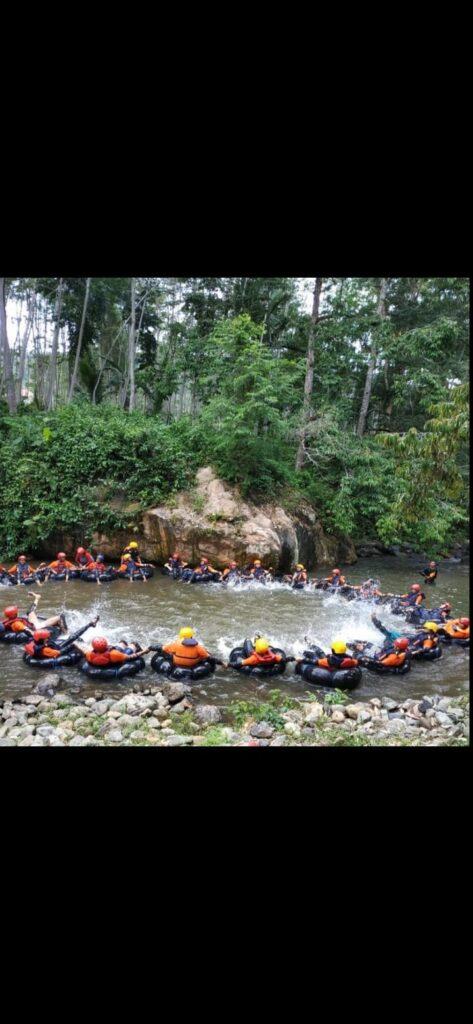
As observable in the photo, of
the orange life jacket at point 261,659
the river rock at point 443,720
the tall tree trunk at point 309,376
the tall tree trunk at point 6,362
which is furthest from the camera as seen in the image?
the tall tree trunk at point 6,362

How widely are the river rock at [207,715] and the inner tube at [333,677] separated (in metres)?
1.71

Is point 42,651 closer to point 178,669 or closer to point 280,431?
point 178,669

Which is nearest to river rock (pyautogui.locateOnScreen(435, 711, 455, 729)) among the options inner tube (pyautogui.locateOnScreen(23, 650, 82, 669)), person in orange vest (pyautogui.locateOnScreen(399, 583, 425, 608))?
person in orange vest (pyautogui.locateOnScreen(399, 583, 425, 608))

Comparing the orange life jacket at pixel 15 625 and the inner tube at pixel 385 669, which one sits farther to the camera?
the orange life jacket at pixel 15 625

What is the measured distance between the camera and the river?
273 inches

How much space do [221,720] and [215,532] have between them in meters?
7.87

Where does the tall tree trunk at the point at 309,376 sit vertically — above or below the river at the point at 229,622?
above

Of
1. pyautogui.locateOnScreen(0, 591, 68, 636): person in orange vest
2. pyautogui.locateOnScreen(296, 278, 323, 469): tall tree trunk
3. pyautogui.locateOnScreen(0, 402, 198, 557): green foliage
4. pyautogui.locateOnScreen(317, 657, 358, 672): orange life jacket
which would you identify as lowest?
pyautogui.locateOnScreen(317, 657, 358, 672): orange life jacket

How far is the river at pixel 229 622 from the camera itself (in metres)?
6.94

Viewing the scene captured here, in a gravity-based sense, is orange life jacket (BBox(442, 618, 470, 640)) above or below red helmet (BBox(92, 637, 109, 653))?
below

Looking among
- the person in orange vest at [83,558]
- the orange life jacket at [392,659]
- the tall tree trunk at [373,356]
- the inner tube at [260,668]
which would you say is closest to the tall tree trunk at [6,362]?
the person in orange vest at [83,558]

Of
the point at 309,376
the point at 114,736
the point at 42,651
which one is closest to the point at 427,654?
the point at 114,736

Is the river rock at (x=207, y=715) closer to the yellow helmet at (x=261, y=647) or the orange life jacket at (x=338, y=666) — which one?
the yellow helmet at (x=261, y=647)

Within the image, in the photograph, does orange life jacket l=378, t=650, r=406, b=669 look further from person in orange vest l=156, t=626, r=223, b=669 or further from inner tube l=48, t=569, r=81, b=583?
inner tube l=48, t=569, r=81, b=583
